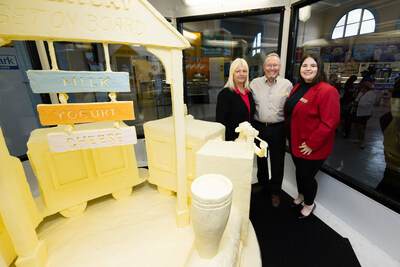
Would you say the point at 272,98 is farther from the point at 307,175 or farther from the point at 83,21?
the point at 83,21

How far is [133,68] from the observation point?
3.05 metres

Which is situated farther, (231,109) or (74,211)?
(231,109)

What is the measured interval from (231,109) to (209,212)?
1.27 m

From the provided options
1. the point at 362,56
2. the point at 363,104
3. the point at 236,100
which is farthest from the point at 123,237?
the point at 363,104

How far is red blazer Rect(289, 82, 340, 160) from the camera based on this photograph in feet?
5.15

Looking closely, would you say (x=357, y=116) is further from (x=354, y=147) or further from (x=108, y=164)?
(x=108, y=164)

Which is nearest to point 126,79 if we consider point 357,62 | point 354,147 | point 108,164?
point 108,164

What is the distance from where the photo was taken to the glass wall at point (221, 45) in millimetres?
2629

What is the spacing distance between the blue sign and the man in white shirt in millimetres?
2703

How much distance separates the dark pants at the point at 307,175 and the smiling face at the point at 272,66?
0.86 m

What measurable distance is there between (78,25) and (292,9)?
2.32 metres

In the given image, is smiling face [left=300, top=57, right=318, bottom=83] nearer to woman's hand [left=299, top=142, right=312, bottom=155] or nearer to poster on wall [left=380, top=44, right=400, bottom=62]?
woman's hand [left=299, top=142, right=312, bottom=155]

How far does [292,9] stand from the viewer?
2236mm

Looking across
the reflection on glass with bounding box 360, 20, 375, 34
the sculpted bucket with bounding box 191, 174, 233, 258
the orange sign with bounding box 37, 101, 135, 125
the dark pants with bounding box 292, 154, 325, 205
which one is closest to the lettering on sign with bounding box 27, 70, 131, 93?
the orange sign with bounding box 37, 101, 135, 125
